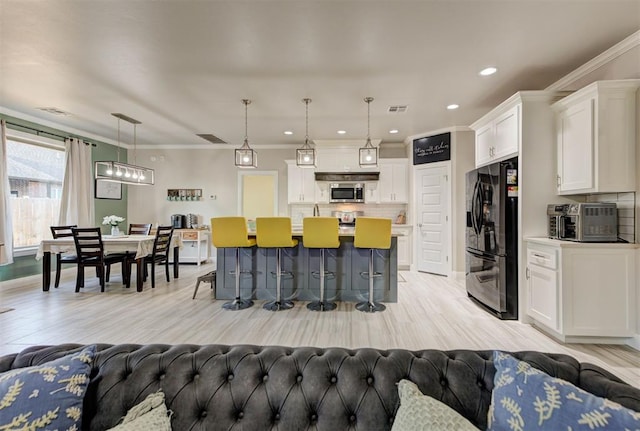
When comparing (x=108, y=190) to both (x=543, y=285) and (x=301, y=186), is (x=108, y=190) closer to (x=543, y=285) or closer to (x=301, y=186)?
(x=301, y=186)

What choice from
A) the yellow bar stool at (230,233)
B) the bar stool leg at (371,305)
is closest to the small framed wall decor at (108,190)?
the yellow bar stool at (230,233)

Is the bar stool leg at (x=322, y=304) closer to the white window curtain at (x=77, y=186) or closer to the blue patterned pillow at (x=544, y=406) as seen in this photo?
the blue patterned pillow at (x=544, y=406)

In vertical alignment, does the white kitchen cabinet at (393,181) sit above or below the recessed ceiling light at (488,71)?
below

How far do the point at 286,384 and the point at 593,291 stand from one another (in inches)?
122

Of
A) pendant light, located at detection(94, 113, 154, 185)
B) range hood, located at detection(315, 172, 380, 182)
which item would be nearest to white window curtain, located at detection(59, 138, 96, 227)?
pendant light, located at detection(94, 113, 154, 185)

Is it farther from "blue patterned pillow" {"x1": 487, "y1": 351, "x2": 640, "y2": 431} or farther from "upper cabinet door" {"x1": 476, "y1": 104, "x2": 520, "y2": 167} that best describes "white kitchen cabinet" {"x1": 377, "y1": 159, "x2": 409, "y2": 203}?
"blue patterned pillow" {"x1": 487, "y1": 351, "x2": 640, "y2": 431}

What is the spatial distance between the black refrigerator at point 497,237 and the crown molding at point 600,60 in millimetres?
1099

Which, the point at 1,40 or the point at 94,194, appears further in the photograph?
the point at 94,194

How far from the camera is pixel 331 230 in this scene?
11.6 ft

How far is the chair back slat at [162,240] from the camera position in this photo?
471 centimetres

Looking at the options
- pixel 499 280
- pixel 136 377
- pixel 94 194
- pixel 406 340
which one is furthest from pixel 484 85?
pixel 94 194

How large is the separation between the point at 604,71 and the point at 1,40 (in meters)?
5.73

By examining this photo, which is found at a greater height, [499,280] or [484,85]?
[484,85]

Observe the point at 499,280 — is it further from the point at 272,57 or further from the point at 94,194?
the point at 94,194
